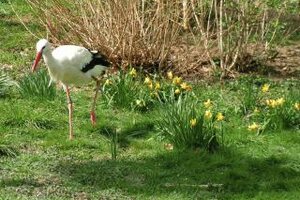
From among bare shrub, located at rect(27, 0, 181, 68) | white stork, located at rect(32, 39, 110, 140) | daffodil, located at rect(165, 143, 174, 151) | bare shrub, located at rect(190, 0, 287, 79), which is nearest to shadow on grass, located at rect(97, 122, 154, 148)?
white stork, located at rect(32, 39, 110, 140)

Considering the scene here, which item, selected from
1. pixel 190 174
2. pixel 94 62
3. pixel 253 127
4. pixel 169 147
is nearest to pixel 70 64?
pixel 94 62

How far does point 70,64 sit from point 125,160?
4.29 feet

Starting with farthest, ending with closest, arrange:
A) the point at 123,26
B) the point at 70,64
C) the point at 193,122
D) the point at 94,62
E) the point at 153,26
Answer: the point at 153,26 → the point at 123,26 → the point at 94,62 → the point at 70,64 → the point at 193,122

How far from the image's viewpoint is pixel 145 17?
950 centimetres

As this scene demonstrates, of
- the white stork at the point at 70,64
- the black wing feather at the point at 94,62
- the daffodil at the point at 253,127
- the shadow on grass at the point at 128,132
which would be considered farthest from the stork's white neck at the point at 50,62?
the daffodil at the point at 253,127

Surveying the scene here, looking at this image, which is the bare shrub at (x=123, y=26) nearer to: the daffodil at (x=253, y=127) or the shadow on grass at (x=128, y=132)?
the shadow on grass at (x=128, y=132)

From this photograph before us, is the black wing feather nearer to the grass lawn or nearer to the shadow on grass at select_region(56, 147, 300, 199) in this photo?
the grass lawn

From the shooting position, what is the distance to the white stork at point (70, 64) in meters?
7.34

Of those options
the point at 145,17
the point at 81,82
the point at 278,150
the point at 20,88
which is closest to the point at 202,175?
the point at 278,150

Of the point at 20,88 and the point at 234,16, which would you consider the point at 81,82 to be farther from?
the point at 234,16

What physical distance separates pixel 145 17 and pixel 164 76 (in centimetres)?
86

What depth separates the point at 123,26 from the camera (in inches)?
365

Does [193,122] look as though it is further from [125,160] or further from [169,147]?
[125,160]

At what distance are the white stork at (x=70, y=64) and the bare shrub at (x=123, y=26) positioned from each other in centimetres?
149
